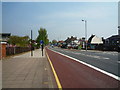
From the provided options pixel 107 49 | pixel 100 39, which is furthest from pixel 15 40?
pixel 100 39

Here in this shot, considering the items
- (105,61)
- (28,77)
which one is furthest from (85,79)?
(105,61)

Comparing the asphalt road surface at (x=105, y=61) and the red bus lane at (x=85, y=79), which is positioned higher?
the red bus lane at (x=85, y=79)

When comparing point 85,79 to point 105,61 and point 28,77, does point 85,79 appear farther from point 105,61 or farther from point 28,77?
point 105,61

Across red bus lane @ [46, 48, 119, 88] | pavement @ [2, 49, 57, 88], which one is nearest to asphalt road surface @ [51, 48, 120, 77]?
red bus lane @ [46, 48, 119, 88]

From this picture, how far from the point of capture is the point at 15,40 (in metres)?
62.4

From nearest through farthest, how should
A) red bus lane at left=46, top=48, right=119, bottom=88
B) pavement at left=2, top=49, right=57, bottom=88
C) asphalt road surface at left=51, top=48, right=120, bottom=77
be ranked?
1. red bus lane at left=46, top=48, right=119, bottom=88
2. pavement at left=2, top=49, right=57, bottom=88
3. asphalt road surface at left=51, top=48, right=120, bottom=77

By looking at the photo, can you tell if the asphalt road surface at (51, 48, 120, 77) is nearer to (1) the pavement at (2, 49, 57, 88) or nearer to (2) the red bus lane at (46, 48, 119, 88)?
(2) the red bus lane at (46, 48, 119, 88)

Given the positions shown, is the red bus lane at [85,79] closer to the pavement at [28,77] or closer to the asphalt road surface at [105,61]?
the pavement at [28,77]

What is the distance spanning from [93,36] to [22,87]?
358 feet

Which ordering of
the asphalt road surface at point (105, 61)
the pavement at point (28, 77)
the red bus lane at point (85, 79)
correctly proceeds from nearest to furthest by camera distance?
the red bus lane at point (85, 79)
the pavement at point (28, 77)
the asphalt road surface at point (105, 61)

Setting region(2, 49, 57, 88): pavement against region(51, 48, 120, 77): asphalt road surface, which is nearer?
region(2, 49, 57, 88): pavement

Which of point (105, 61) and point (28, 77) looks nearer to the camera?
point (28, 77)

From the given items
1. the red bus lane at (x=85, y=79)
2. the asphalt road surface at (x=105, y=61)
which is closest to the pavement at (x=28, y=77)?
the red bus lane at (x=85, y=79)

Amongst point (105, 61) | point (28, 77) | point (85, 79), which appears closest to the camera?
point (85, 79)
